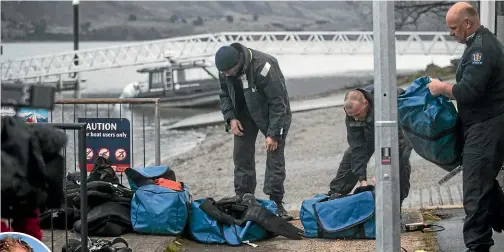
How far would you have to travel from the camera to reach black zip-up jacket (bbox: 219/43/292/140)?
8.42 meters

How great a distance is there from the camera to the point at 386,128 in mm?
5457

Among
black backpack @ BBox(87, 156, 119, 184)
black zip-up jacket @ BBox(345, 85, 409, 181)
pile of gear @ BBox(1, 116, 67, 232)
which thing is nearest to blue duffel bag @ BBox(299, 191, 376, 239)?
black zip-up jacket @ BBox(345, 85, 409, 181)

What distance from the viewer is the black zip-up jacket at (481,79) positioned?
623 cm

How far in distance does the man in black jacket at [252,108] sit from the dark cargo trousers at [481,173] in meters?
2.40

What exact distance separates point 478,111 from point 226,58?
2.70 metres

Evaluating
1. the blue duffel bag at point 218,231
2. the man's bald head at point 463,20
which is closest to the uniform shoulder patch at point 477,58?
the man's bald head at point 463,20

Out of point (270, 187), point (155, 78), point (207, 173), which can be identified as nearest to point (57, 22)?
point (155, 78)

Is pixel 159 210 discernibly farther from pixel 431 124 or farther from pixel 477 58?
pixel 477 58

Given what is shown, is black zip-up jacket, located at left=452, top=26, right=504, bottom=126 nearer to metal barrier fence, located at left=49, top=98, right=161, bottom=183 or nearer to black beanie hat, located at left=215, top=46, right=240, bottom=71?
black beanie hat, located at left=215, top=46, right=240, bottom=71

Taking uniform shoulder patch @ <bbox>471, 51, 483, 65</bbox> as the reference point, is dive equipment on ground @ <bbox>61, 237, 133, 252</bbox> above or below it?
below

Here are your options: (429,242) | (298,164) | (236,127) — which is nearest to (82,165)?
(236,127)

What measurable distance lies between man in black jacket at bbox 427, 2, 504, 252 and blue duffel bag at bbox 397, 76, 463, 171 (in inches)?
6.9

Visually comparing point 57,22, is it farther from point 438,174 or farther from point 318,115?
point 438,174

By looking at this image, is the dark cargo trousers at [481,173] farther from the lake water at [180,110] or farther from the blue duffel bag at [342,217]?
the lake water at [180,110]
